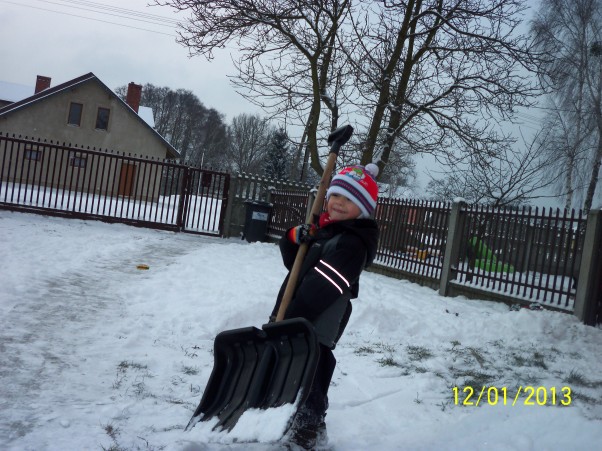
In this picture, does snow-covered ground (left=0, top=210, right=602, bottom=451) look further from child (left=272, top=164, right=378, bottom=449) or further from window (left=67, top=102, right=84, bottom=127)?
window (left=67, top=102, right=84, bottom=127)

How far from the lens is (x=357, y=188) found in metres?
3.02

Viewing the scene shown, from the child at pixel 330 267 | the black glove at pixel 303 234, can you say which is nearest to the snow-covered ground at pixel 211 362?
the child at pixel 330 267

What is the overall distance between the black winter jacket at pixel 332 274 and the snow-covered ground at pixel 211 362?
23.1 inches

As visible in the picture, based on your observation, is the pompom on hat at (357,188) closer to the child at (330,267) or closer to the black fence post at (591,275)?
the child at (330,267)

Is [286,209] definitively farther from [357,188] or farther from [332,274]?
[332,274]

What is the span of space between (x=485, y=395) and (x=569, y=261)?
4.70 m

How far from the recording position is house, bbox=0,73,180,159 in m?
32.2

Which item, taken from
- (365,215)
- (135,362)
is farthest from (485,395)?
(135,362)

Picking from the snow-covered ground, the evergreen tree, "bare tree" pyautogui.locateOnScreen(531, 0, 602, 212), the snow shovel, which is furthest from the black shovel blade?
the evergreen tree

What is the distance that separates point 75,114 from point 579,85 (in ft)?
95.6

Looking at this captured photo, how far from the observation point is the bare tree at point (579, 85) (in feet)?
73.7

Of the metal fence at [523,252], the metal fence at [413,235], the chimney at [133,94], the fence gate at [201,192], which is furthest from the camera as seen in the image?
the chimney at [133,94]

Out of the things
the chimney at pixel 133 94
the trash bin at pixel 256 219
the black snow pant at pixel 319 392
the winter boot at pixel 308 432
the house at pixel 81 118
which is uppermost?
the chimney at pixel 133 94

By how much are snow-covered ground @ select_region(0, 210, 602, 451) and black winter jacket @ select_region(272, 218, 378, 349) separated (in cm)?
59
